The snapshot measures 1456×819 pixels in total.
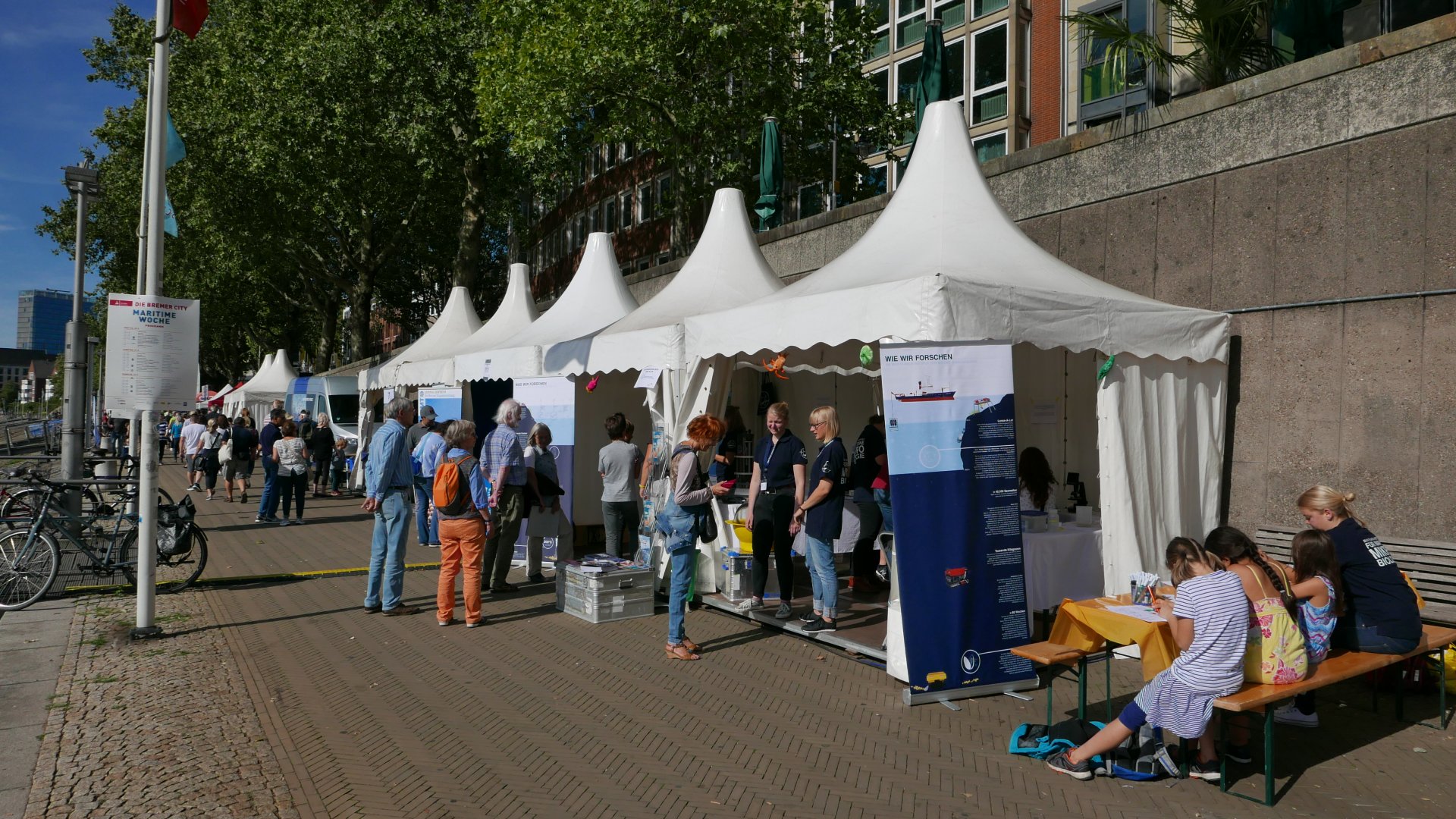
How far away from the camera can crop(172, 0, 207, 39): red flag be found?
8.02m

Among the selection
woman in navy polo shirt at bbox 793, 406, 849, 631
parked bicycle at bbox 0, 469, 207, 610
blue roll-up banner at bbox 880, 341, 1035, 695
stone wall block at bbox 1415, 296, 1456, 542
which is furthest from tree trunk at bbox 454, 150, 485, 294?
stone wall block at bbox 1415, 296, 1456, 542

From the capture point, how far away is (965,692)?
6.17 m

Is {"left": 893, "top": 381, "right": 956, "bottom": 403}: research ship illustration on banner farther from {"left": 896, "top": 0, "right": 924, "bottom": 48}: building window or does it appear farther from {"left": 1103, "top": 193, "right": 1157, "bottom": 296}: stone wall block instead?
{"left": 896, "top": 0, "right": 924, "bottom": 48}: building window

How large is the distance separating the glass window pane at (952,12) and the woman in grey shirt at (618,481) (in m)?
25.4

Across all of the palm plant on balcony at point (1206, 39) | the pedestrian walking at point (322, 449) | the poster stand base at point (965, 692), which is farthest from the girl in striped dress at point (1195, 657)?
the pedestrian walking at point (322, 449)

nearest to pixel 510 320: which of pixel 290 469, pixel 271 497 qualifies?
pixel 290 469

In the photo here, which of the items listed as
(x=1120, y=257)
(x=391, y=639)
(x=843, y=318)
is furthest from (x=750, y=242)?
(x=391, y=639)

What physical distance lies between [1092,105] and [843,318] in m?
8.07

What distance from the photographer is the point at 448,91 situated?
26.1 metres

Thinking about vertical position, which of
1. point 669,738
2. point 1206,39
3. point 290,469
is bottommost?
point 669,738

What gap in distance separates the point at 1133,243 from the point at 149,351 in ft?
28.0

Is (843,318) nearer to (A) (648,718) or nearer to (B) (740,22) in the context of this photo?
(A) (648,718)

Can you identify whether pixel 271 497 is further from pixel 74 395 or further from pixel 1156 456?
pixel 1156 456

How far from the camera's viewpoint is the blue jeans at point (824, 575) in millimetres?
7449
